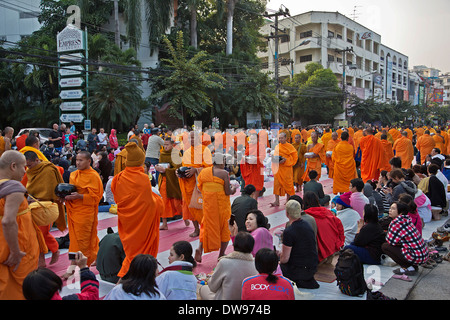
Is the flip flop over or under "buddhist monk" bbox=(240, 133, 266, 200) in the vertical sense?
under

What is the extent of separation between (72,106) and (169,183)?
15.0 metres

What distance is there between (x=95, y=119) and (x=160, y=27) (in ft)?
27.2

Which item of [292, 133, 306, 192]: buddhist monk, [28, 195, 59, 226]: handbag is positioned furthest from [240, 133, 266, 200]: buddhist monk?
[28, 195, 59, 226]: handbag

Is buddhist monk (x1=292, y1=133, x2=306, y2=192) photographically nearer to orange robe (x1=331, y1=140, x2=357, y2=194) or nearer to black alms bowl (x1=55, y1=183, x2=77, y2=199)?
orange robe (x1=331, y1=140, x2=357, y2=194)

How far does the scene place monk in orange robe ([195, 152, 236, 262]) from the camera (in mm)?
5332

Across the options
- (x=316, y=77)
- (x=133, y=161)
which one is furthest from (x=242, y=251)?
(x=316, y=77)

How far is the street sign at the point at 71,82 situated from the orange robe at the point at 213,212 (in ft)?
53.6

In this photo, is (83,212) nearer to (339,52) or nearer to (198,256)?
(198,256)

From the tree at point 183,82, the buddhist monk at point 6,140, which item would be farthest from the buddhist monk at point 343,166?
the tree at point 183,82

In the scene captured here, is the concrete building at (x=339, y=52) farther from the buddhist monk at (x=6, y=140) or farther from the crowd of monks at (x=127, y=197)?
the crowd of monks at (x=127, y=197)

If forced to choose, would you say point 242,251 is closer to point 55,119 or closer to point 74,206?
point 74,206

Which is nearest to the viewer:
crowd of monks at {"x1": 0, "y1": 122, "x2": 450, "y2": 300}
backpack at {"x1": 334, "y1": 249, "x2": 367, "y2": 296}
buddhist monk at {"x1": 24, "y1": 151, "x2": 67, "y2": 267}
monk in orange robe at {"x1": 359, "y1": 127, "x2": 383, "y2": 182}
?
crowd of monks at {"x1": 0, "y1": 122, "x2": 450, "y2": 300}

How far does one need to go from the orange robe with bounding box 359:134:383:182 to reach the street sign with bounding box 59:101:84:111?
14.9 m

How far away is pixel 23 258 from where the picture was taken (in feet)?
11.4
